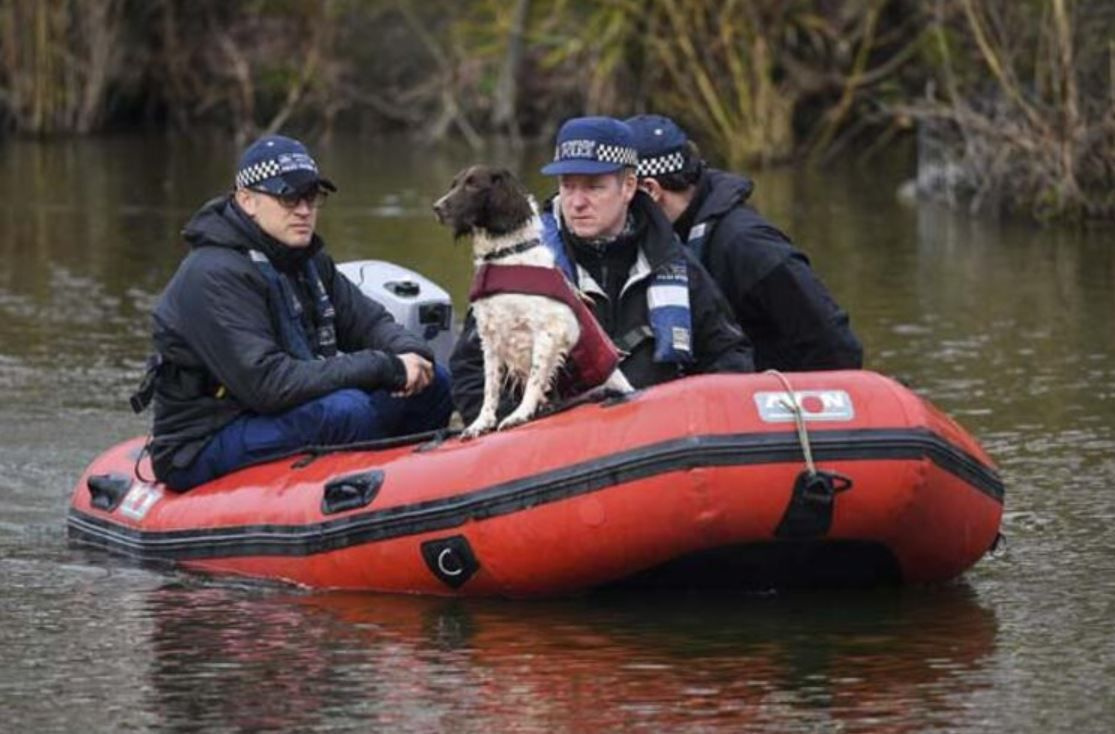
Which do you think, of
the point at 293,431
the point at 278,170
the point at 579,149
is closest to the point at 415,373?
the point at 293,431

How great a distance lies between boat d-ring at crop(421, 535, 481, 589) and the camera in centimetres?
858

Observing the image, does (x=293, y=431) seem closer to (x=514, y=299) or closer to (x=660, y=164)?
(x=514, y=299)

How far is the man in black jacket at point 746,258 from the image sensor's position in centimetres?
916

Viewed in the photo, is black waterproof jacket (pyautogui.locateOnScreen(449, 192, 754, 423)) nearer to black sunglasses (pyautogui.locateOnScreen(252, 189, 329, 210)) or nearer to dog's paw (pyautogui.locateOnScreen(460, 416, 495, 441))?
dog's paw (pyautogui.locateOnScreen(460, 416, 495, 441))

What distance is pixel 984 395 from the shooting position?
12984mm

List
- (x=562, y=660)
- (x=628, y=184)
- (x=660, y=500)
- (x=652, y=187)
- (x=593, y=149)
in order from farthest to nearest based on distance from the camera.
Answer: (x=652, y=187) < (x=628, y=184) < (x=593, y=149) < (x=660, y=500) < (x=562, y=660)

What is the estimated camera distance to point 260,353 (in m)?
9.08

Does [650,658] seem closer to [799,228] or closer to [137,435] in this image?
[137,435]

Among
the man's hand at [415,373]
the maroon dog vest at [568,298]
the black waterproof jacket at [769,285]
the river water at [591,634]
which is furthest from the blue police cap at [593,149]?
the river water at [591,634]

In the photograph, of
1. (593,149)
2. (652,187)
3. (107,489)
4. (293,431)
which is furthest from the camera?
(107,489)

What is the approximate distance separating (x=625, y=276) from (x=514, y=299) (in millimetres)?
518

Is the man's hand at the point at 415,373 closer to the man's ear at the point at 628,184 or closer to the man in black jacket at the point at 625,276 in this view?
→ the man in black jacket at the point at 625,276

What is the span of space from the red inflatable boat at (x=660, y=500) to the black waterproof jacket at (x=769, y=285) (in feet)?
2.78

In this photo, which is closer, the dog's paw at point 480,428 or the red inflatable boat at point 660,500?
the red inflatable boat at point 660,500
